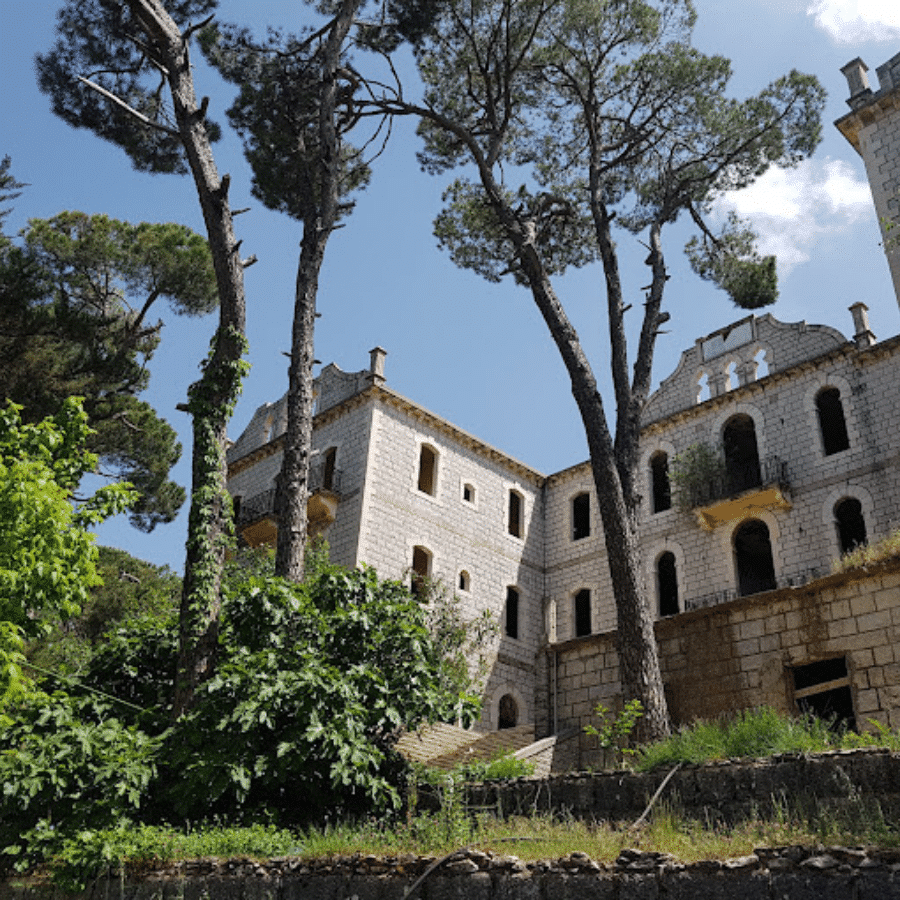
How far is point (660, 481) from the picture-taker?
2411 centimetres

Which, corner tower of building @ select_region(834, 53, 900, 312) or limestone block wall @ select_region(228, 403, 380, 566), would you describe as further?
limestone block wall @ select_region(228, 403, 380, 566)

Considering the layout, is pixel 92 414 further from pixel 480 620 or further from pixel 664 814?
pixel 664 814

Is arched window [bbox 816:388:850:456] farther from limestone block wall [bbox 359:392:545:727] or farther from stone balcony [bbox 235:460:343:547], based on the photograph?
stone balcony [bbox 235:460:343:547]

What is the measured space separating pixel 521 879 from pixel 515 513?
20.3 meters

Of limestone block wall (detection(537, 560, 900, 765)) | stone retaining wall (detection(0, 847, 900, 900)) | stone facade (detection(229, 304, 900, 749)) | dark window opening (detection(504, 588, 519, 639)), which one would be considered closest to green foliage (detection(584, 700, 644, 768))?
limestone block wall (detection(537, 560, 900, 765))

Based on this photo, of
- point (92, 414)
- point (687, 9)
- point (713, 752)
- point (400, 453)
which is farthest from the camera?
point (400, 453)

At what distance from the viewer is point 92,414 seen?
67.1 feet

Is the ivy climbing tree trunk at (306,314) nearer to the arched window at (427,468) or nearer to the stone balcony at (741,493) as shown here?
the arched window at (427,468)

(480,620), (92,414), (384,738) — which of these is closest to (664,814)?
(384,738)

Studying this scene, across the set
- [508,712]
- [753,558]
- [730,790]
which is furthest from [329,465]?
[730,790]

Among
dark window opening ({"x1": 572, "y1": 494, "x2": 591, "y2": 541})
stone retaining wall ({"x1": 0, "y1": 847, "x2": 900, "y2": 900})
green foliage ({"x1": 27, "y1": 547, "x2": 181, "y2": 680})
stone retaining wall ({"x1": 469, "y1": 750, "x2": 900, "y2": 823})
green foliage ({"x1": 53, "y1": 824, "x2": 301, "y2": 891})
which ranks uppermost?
dark window opening ({"x1": 572, "y1": 494, "x2": 591, "y2": 541})

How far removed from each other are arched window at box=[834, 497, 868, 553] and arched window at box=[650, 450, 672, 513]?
4470mm

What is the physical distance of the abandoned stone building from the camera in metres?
20.1

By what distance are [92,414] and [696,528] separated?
1339 cm
